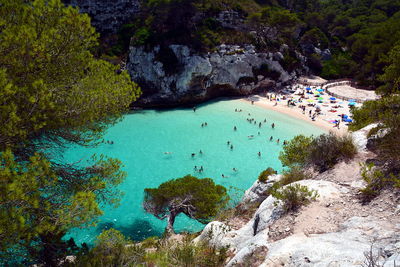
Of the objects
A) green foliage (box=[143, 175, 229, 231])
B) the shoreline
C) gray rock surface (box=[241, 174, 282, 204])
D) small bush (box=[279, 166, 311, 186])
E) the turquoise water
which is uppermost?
small bush (box=[279, 166, 311, 186])

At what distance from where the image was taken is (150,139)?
28.6 metres

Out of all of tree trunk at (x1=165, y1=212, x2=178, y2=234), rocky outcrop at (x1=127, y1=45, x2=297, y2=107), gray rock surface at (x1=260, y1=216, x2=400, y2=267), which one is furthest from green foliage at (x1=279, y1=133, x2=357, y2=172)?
rocky outcrop at (x1=127, y1=45, x2=297, y2=107)

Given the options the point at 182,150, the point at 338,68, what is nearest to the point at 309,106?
the point at 338,68

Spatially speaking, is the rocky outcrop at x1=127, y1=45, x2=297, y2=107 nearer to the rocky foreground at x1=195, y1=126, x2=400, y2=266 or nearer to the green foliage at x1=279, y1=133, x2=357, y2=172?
the green foliage at x1=279, y1=133, x2=357, y2=172

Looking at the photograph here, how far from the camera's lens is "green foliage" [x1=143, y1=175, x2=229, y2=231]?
1370 cm

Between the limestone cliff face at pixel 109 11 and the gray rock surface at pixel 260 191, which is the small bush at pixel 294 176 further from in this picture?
the limestone cliff face at pixel 109 11

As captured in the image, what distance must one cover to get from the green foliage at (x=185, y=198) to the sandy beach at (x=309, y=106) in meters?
21.5

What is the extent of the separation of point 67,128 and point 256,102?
33894mm

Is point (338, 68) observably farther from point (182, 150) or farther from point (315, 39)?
point (182, 150)

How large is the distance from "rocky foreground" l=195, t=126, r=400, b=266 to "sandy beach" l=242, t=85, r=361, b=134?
24143mm

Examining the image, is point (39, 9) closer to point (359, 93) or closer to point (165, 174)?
point (165, 174)

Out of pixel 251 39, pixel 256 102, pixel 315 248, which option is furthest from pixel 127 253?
pixel 251 39

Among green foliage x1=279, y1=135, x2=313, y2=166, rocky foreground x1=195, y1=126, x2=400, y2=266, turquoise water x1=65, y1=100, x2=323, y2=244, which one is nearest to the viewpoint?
rocky foreground x1=195, y1=126, x2=400, y2=266

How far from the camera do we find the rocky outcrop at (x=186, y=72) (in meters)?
38.7
